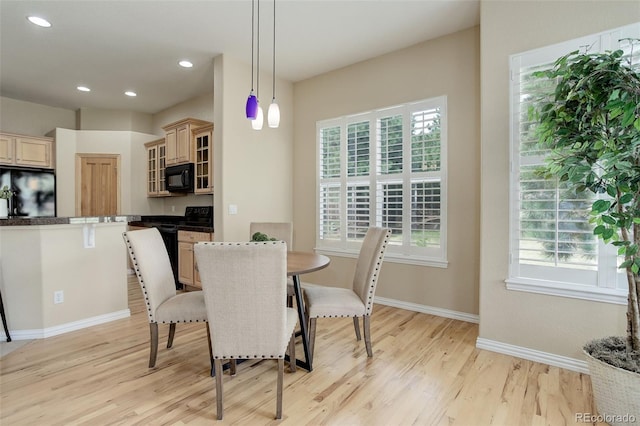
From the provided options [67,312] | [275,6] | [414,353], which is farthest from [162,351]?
[275,6]

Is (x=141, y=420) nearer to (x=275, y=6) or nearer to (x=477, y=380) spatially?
(x=477, y=380)

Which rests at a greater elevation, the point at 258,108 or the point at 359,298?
the point at 258,108

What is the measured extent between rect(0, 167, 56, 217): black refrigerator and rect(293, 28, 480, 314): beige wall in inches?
191

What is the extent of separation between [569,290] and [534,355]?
58 cm

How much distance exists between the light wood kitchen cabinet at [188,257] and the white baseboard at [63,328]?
90 cm

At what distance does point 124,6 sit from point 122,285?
2.77 metres

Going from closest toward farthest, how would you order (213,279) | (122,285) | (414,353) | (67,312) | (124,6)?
(213,279)
(414,353)
(124,6)
(67,312)
(122,285)

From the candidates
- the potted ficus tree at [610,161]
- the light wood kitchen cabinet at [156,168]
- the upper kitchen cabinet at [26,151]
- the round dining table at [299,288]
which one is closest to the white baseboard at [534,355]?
the potted ficus tree at [610,161]

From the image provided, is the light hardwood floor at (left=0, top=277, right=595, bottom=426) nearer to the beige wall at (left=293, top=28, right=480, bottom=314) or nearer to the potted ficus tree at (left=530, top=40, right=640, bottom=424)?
the potted ficus tree at (left=530, top=40, right=640, bottom=424)

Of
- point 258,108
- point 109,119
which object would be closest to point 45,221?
point 258,108

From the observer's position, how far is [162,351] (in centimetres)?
268

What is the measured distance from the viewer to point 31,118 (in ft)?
18.8

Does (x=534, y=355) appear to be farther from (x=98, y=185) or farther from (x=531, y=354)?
(x=98, y=185)

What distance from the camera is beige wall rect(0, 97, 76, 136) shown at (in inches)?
214
